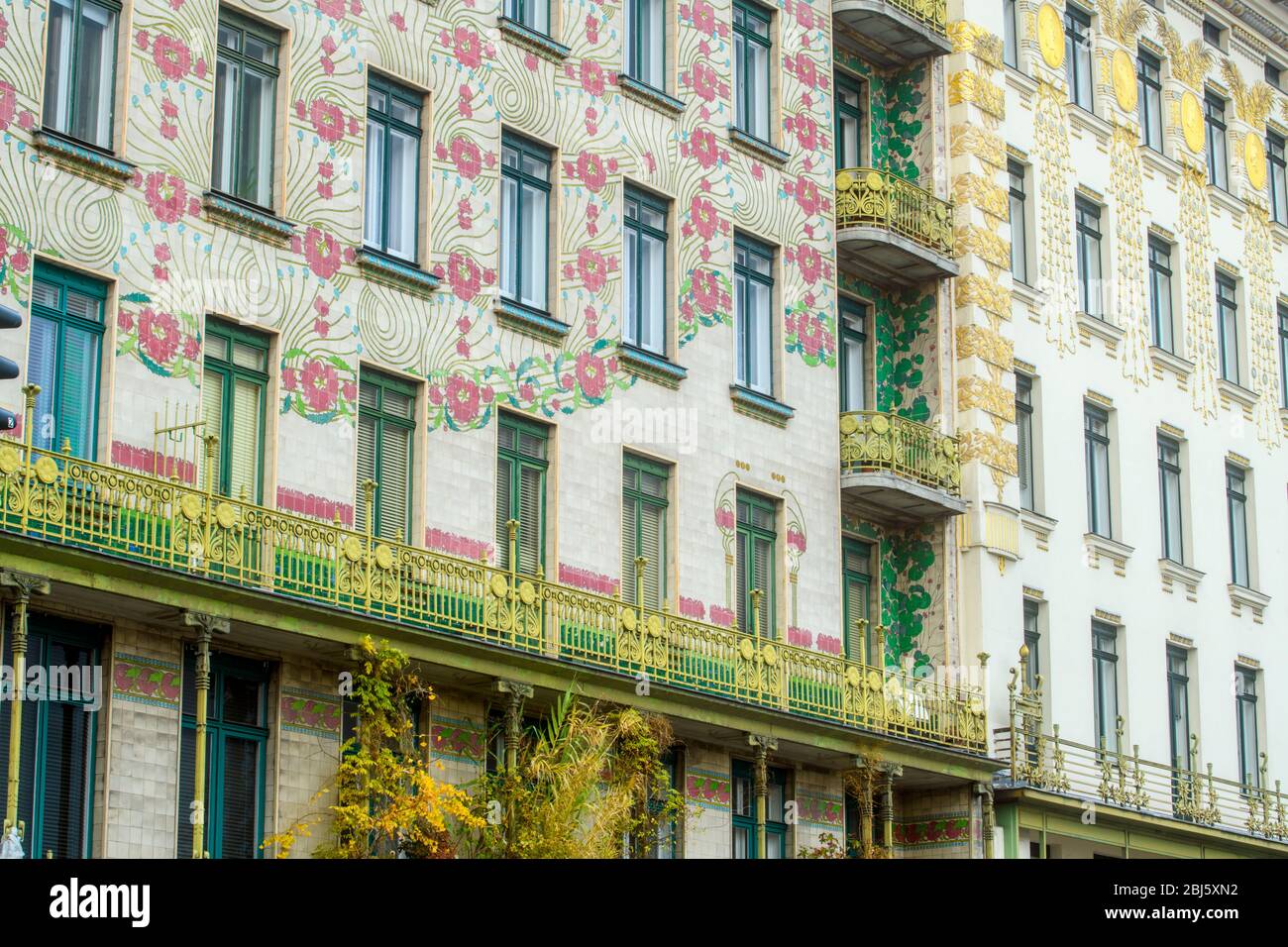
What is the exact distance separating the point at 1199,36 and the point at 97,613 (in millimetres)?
31251

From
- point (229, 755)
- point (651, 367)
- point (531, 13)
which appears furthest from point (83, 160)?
point (651, 367)

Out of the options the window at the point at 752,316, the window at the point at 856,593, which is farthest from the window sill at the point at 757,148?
the window at the point at 856,593

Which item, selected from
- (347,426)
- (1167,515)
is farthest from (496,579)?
(1167,515)

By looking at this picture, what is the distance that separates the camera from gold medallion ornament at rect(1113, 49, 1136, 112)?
45344 millimetres

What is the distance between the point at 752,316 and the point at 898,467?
3474mm

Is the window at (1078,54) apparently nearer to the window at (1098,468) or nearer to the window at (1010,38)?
the window at (1010,38)

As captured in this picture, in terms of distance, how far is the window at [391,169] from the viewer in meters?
30.1

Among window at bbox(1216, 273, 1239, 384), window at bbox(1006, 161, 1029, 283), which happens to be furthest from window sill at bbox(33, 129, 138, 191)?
window at bbox(1216, 273, 1239, 384)

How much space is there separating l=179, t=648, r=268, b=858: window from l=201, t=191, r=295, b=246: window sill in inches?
204

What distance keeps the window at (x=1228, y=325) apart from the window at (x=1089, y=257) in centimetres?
466

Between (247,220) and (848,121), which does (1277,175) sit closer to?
(848,121)

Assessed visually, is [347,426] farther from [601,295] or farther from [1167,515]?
[1167,515]

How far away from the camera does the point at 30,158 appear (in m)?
25.8

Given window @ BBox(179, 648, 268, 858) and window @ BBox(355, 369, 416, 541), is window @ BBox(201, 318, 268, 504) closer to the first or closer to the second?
window @ BBox(355, 369, 416, 541)
